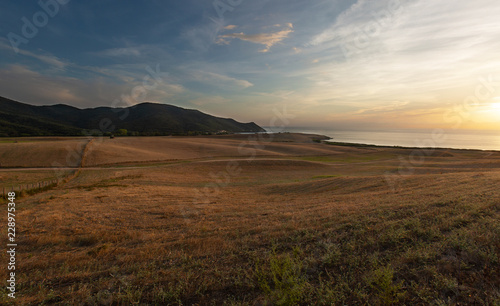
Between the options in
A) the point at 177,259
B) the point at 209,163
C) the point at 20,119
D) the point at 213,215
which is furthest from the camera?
the point at 20,119

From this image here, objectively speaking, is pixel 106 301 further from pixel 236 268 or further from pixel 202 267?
pixel 236 268

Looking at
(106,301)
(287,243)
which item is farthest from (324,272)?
(106,301)

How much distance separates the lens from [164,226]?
10.9m

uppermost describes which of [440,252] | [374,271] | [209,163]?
[440,252]

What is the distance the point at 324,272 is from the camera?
5.34m

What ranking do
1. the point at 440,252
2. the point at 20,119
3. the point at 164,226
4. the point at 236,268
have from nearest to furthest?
the point at 440,252, the point at 236,268, the point at 164,226, the point at 20,119

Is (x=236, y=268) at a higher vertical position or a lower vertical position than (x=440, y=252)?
lower

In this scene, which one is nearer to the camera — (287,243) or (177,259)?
(177,259)


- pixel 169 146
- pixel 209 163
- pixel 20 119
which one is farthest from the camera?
pixel 20 119

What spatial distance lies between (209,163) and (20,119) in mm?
173103

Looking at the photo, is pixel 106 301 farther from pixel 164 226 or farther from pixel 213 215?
pixel 213 215

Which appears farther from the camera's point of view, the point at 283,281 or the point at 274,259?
the point at 274,259

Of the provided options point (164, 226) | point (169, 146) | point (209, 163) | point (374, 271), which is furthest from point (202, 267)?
point (169, 146)

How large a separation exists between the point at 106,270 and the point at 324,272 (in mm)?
5919
